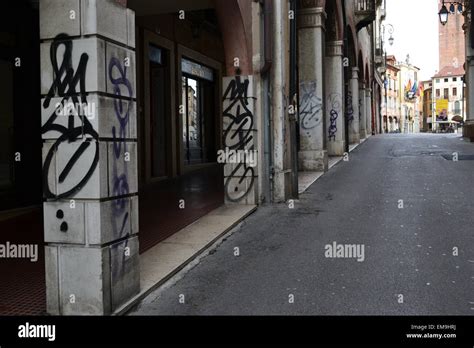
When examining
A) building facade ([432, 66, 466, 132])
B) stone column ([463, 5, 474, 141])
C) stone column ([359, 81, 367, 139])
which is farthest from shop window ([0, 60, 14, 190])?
building facade ([432, 66, 466, 132])

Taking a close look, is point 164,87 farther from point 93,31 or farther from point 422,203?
point 93,31

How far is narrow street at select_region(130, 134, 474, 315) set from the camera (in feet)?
14.9

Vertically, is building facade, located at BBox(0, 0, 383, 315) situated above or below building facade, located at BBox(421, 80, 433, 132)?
below

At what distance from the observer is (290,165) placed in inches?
403

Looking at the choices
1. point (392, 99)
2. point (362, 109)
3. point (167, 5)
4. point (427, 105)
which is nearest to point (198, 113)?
point (167, 5)

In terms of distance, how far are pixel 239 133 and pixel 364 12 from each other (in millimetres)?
16917

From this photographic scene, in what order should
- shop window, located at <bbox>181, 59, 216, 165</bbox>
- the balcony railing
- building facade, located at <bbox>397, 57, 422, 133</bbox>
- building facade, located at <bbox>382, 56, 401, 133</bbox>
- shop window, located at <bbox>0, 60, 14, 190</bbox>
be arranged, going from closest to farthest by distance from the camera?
shop window, located at <bbox>0, 60, 14, 190</bbox> → shop window, located at <bbox>181, 59, 216, 165</bbox> → the balcony railing → building facade, located at <bbox>382, 56, 401, 133</bbox> → building facade, located at <bbox>397, 57, 422, 133</bbox>

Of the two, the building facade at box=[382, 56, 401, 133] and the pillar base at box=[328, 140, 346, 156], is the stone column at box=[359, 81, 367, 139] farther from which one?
the building facade at box=[382, 56, 401, 133]

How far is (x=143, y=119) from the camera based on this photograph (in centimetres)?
1322

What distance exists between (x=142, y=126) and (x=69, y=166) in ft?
29.9

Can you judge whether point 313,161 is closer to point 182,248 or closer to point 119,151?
point 182,248

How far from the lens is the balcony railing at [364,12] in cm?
2377

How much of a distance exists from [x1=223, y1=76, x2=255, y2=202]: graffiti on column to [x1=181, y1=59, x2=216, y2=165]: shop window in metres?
7.04

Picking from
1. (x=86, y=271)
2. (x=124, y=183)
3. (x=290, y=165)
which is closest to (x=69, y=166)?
(x=124, y=183)
